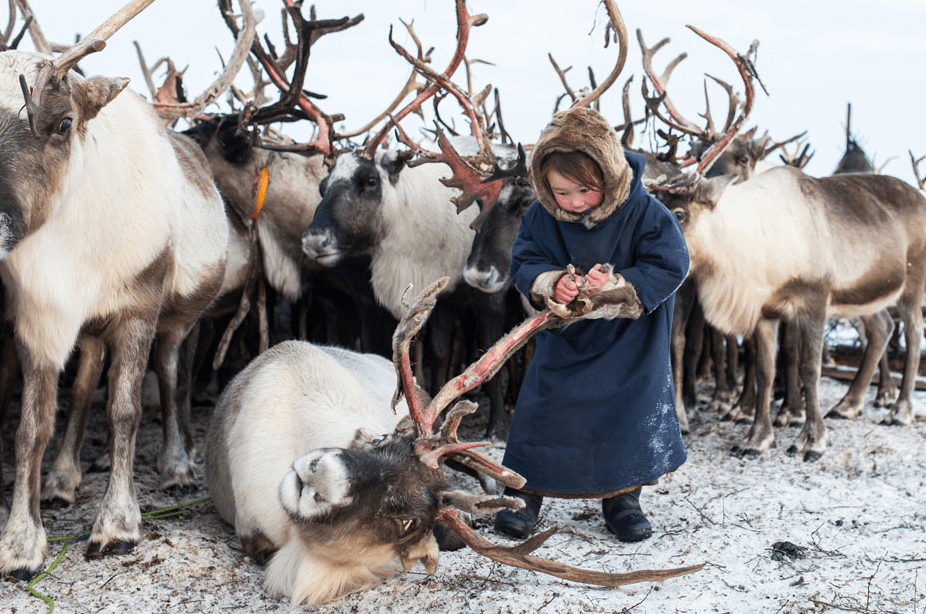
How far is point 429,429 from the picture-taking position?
105 inches

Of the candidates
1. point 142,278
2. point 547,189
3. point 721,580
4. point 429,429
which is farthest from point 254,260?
point 721,580

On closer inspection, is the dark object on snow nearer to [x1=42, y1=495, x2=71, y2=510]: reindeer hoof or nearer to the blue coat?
the blue coat

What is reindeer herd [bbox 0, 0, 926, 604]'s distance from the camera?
8.94 feet

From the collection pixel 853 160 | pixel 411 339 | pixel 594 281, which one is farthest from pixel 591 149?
pixel 853 160

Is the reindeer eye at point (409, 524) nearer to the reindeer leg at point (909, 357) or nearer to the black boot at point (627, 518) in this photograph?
the black boot at point (627, 518)

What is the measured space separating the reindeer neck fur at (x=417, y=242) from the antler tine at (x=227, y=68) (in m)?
1.35

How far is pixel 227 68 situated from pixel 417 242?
1.75 metres

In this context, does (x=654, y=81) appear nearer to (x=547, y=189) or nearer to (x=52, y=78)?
(x=547, y=189)

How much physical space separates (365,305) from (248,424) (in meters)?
2.86

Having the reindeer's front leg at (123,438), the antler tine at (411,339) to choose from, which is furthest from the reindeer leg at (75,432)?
the antler tine at (411,339)

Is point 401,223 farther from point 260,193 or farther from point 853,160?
point 853,160

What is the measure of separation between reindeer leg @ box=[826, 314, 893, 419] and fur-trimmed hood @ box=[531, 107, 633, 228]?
159 inches

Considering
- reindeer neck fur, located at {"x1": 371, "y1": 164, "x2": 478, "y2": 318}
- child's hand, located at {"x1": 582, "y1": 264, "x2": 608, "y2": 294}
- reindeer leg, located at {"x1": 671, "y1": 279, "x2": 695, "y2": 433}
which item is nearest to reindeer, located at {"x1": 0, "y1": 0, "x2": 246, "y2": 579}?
child's hand, located at {"x1": 582, "y1": 264, "x2": 608, "y2": 294}

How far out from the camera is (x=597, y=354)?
3.49m
